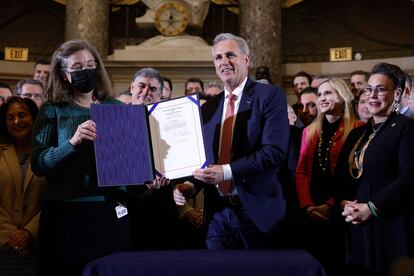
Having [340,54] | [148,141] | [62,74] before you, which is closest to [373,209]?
[148,141]

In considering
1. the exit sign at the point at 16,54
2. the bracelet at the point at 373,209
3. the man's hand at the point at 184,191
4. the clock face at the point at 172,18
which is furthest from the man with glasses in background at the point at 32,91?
the exit sign at the point at 16,54

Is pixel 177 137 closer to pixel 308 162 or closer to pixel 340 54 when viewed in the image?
pixel 308 162

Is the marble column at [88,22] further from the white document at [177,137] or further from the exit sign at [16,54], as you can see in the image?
the white document at [177,137]

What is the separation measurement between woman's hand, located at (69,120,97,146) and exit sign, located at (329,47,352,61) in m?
7.54

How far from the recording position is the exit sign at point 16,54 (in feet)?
31.5

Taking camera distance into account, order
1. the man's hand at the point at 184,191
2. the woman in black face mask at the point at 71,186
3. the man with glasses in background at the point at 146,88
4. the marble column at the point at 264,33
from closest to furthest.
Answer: the woman in black face mask at the point at 71,186, the man's hand at the point at 184,191, the man with glasses in background at the point at 146,88, the marble column at the point at 264,33

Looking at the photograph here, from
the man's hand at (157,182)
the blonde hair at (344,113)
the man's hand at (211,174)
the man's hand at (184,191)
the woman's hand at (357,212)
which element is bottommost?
the woman's hand at (357,212)

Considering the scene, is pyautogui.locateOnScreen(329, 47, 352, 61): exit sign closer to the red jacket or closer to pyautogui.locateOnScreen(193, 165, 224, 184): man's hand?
the red jacket

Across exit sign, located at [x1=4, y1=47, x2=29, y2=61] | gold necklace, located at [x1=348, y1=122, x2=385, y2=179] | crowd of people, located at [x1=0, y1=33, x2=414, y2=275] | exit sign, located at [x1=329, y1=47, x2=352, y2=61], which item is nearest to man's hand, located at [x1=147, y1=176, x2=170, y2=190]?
crowd of people, located at [x1=0, y1=33, x2=414, y2=275]

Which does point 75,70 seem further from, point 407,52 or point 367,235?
point 407,52

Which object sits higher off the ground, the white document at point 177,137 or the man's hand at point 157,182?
the white document at point 177,137

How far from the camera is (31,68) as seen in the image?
948 centimetres

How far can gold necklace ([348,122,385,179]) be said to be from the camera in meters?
3.23

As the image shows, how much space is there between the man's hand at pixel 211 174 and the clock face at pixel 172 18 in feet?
21.1
